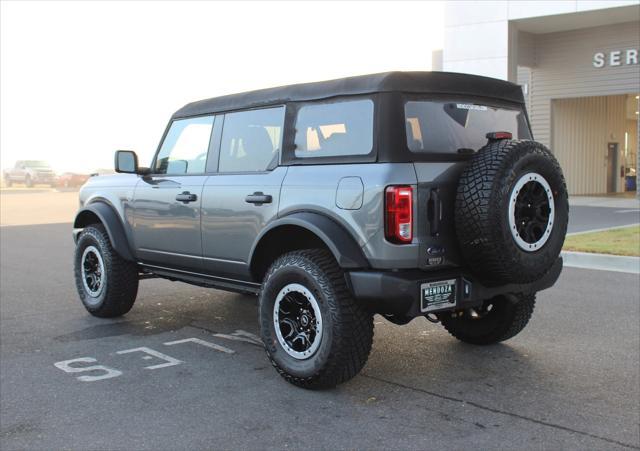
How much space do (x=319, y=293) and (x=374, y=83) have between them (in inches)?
52.7

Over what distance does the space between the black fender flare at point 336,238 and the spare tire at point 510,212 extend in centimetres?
62

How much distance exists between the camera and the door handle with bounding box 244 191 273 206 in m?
4.59

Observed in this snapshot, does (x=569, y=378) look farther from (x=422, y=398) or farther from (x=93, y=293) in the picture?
(x=93, y=293)

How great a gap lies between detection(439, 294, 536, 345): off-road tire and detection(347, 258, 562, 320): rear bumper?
804 millimetres

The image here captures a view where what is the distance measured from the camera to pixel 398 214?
3.86 metres

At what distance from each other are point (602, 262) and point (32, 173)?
3676 centimetres

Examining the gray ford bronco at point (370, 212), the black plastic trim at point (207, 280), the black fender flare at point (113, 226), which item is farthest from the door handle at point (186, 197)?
the black fender flare at point (113, 226)

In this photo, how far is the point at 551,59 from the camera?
24109 millimetres

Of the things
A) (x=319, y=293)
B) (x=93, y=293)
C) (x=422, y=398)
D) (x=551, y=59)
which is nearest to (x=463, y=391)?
(x=422, y=398)

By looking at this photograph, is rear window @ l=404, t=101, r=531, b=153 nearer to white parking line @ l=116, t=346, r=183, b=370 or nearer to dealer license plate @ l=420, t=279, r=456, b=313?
dealer license plate @ l=420, t=279, r=456, b=313

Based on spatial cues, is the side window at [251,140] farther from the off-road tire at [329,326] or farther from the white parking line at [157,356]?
the white parking line at [157,356]

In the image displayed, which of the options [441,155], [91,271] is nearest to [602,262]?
[441,155]

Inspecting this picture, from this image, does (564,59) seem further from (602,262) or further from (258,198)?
(258,198)

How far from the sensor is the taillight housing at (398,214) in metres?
3.85
